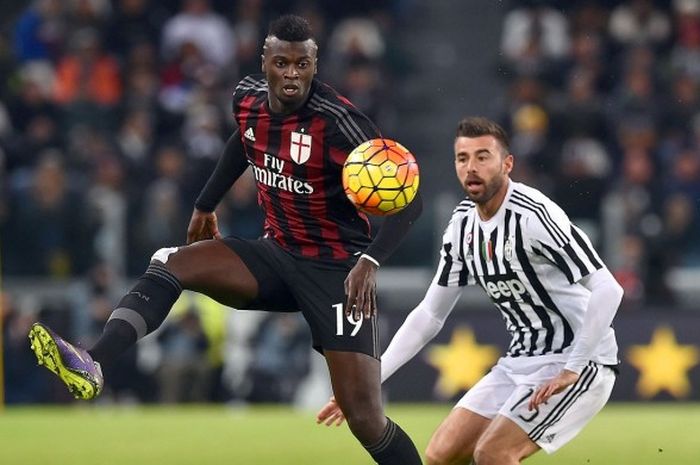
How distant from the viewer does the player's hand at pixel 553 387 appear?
644 cm

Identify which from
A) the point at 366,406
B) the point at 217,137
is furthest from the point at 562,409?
the point at 217,137

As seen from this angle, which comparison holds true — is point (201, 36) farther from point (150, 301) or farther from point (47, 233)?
point (150, 301)

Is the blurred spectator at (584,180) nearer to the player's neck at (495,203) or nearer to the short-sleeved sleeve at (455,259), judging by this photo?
the short-sleeved sleeve at (455,259)

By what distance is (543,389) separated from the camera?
6461mm

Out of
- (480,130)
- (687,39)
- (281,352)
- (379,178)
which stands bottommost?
(281,352)

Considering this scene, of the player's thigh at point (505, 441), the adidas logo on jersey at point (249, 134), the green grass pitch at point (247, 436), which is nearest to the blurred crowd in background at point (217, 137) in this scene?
the green grass pitch at point (247, 436)

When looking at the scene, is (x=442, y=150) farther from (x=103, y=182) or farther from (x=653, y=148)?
(x=103, y=182)

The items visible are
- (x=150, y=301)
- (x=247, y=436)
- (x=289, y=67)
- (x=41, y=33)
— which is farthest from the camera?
(x=41, y=33)

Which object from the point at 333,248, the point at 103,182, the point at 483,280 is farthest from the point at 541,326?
the point at 103,182

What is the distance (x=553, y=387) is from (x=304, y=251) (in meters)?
1.33

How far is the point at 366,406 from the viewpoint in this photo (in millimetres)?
6781

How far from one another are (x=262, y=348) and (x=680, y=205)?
411 centimetres

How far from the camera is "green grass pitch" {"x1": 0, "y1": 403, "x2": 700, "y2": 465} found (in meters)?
10.1

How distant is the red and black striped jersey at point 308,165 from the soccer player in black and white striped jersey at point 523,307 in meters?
0.50
